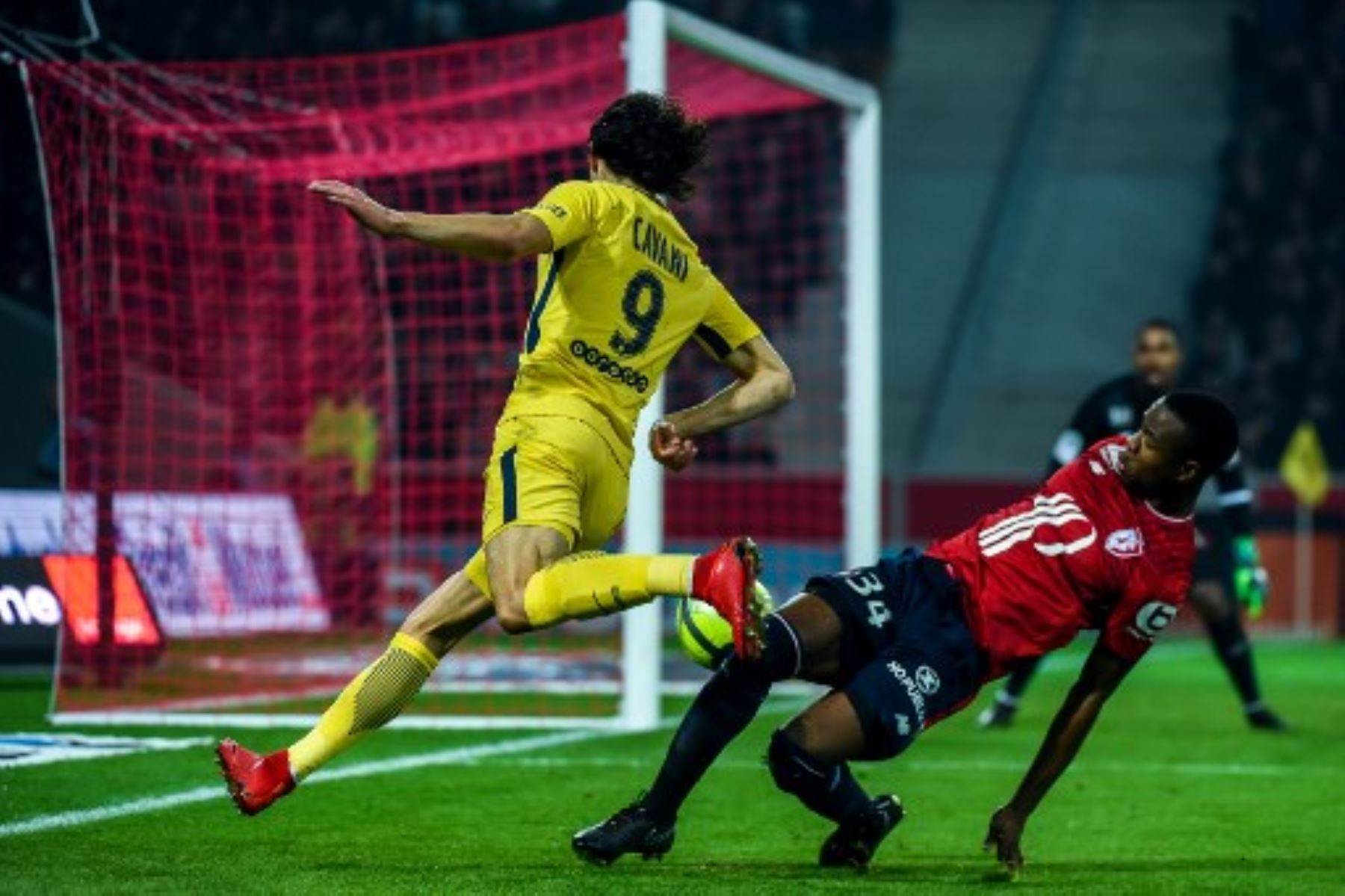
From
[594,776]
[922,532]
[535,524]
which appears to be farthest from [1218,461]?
[922,532]

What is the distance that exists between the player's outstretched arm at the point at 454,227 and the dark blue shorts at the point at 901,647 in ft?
3.84

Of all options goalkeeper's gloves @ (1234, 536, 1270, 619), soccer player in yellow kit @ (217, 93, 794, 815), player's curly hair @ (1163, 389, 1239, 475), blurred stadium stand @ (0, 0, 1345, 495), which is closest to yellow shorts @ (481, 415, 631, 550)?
soccer player in yellow kit @ (217, 93, 794, 815)

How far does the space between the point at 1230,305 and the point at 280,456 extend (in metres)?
18.1

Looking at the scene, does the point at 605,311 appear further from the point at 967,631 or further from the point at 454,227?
the point at 967,631

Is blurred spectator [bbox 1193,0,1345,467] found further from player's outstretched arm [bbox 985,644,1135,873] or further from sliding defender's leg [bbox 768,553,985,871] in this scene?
sliding defender's leg [bbox 768,553,985,871]

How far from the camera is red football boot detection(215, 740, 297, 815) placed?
6.34m

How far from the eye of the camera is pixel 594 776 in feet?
30.0

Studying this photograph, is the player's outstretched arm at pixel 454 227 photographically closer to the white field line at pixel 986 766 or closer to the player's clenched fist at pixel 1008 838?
the player's clenched fist at pixel 1008 838

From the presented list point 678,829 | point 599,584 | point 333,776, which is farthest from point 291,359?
point 599,584

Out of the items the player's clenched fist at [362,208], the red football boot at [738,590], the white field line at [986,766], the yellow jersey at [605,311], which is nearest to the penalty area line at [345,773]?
the white field line at [986,766]

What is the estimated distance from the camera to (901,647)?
6.29 metres

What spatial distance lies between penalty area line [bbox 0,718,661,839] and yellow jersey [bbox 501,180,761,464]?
1.83 m

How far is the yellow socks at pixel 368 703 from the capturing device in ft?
21.1

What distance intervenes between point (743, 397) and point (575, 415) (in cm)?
66
